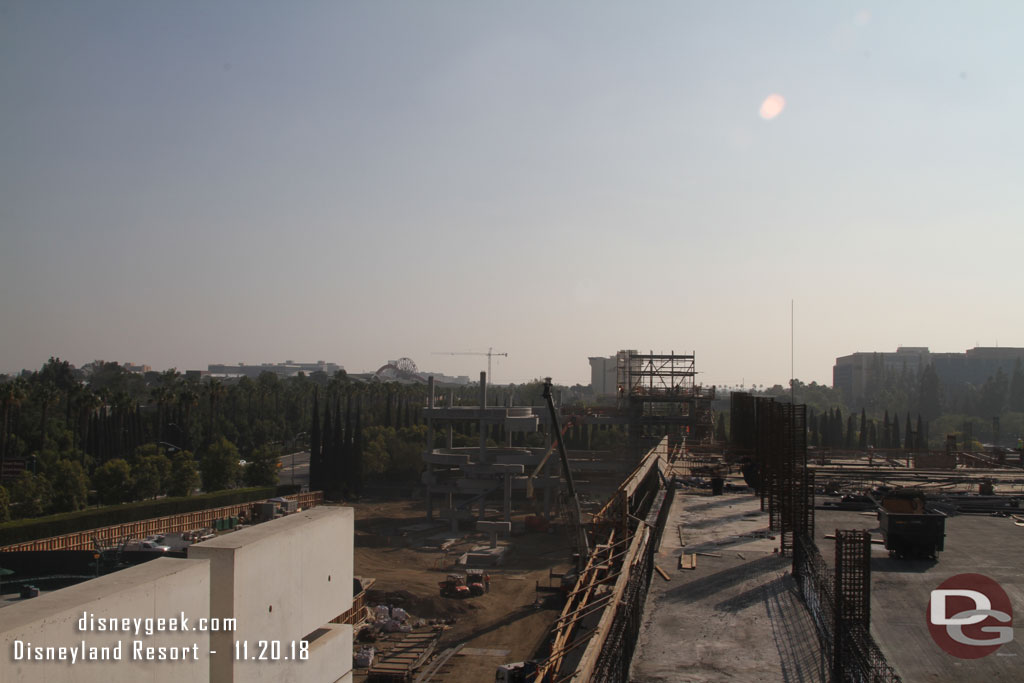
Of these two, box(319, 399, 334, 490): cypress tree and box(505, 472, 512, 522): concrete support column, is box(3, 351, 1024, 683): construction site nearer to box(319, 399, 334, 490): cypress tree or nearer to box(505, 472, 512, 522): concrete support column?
box(505, 472, 512, 522): concrete support column

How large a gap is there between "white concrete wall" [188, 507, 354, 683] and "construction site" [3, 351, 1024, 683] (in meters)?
0.21

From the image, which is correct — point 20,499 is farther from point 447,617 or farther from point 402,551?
point 447,617

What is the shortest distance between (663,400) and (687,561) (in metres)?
44.3

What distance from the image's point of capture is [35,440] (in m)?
68.8

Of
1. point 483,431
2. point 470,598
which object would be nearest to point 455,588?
point 470,598

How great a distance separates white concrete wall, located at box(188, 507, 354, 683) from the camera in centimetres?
512

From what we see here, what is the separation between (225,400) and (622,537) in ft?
317

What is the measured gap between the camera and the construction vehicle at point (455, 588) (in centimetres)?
4162

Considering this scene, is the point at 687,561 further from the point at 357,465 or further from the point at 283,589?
the point at 357,465

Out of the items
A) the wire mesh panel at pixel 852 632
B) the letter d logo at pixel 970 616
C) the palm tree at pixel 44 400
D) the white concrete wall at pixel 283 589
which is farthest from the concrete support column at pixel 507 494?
the white concrete wall at pixel 283 589

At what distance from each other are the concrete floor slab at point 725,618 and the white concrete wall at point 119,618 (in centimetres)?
1034

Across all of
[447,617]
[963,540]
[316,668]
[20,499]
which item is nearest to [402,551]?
[447,617]

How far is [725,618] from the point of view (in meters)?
16.6

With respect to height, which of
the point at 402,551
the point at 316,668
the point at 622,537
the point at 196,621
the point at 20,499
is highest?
the point at 196,621
